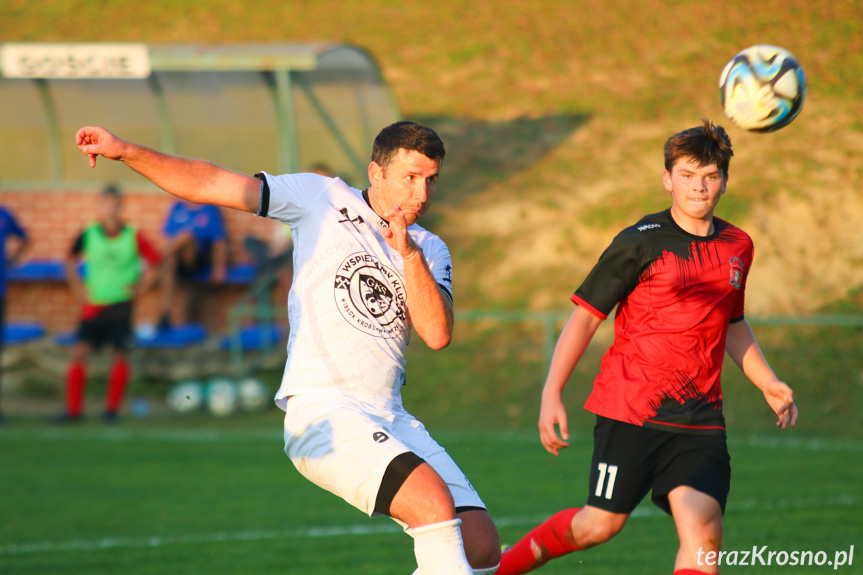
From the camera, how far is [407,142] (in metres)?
3.83

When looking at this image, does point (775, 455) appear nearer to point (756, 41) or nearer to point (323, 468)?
point (323, 468)

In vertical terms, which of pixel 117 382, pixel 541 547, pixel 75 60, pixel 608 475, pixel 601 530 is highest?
pixel 75 60

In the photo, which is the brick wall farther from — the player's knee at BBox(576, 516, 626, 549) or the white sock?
the white sock

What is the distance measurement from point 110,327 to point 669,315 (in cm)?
890

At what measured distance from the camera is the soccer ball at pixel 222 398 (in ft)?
38.9

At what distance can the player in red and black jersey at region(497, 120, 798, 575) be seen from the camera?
4059 mm

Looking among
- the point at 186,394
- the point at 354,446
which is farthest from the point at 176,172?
the point at 186,394

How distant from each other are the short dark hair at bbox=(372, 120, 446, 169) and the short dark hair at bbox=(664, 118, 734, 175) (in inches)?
40.8

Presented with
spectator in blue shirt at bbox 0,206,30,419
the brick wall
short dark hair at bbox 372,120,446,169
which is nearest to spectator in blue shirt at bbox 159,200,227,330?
the brick wall

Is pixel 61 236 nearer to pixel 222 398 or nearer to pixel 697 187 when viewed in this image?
pixel 222 398

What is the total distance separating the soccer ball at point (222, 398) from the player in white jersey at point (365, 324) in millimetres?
8108

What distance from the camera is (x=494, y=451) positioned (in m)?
9.67

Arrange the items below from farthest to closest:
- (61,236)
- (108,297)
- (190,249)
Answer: (61,236)
(190,249)
(108,297)

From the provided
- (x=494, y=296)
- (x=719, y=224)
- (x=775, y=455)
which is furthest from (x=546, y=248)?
(x=719, y=224)
